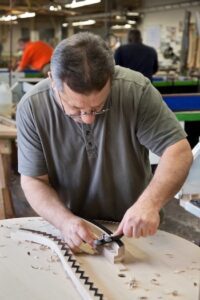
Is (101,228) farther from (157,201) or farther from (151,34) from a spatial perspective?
(151,34)

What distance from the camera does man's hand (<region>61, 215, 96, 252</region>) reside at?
4.28ft

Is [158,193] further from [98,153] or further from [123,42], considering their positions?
[123,42]

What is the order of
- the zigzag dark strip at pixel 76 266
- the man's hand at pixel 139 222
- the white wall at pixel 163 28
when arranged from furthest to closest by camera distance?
the white wall at pixel 163 28 < the man's hand at pixel 139 222 < the zigzag dark strip at pixel 76 266

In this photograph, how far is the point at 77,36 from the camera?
1.26 m

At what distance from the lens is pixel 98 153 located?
58.3 inches

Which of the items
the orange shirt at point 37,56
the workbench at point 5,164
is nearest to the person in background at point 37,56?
the orange shirt at point 37,56

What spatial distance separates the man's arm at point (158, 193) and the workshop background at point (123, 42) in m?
0.09

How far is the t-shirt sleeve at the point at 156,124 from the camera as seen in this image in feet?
4.69

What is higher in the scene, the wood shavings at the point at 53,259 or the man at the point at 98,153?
the man at the point at 98,153

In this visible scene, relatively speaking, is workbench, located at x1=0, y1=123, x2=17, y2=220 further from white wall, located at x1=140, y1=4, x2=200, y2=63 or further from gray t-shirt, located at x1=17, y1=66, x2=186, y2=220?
white wall, located at x1=140, y1=4, x2=200, y2=63

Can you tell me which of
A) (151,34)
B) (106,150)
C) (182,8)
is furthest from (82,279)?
(151,34)

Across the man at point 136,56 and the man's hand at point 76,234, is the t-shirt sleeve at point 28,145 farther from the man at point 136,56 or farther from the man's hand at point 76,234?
the man at point 136,56

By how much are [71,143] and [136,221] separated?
38 cm

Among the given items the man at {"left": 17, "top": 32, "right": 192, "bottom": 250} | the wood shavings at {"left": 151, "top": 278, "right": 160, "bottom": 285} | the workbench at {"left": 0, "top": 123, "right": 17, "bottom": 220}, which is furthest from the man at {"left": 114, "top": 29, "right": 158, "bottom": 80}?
the wood shavings at {"left": 151, "top": 278, "right": 160, "bottom": 285}
